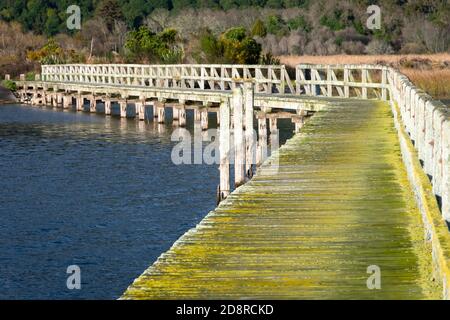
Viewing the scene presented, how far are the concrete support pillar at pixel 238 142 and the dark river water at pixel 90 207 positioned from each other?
0.84 m

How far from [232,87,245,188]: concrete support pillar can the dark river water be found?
0.84 meters

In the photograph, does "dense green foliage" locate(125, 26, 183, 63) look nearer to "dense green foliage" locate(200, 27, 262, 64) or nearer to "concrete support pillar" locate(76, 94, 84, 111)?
"dense green foliage" locate(200, 27, 262, 64)

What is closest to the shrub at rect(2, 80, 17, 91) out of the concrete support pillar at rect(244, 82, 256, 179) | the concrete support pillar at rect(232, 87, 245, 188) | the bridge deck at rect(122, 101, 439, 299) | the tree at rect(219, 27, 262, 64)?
the tree at rect(219, 27, 262, 64)

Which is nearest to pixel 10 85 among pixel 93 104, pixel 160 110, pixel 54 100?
pixel 54 100

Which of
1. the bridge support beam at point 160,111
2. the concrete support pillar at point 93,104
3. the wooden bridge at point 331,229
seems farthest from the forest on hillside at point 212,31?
the wooden bridge at point 331,229

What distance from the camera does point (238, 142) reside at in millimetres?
21328

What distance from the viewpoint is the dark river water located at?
50.1 feet

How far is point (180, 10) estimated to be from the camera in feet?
325

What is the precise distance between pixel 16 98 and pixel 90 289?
46571mm

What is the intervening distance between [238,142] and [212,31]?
5713 centimetres

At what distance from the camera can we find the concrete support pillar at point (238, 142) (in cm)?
2085

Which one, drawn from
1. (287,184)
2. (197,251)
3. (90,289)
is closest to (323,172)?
(287,184)

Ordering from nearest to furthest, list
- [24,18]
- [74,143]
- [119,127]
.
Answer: [74,143] → [119,127] → [24,18]
